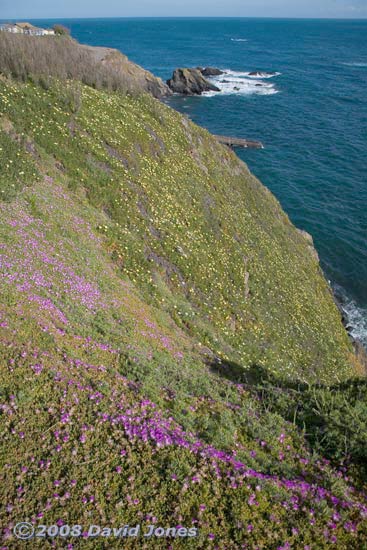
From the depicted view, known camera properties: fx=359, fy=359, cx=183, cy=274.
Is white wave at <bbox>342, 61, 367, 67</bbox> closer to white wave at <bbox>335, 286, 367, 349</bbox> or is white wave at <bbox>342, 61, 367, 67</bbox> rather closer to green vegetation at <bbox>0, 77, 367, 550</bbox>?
white wave at <bbox>335, 286, 367, 349</bbox>

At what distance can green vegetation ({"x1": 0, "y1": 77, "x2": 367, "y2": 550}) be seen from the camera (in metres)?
7.37

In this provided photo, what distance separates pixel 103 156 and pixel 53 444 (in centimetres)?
1832

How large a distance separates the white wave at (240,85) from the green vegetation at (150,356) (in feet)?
307

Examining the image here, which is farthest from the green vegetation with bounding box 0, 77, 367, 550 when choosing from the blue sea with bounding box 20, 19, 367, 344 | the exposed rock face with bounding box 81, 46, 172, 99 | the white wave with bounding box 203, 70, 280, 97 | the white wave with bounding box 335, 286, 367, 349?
the white wave with bounding box 203, 70, 280, 97

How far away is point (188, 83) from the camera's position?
350 ft

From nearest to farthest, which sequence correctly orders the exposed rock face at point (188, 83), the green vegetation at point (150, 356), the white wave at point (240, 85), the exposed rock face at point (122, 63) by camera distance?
the green vegetation at point (150, 356) < the exposed rock face at point (122, 63) < the exposed rock face at point (188, 83) < the white wave at point (240, 85)

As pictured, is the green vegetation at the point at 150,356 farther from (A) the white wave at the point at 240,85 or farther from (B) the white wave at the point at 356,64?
(B) the white wave at the point at 356,64

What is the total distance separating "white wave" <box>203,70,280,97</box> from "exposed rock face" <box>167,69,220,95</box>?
2734 mm

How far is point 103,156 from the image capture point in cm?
2223

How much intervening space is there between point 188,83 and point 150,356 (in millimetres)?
111375

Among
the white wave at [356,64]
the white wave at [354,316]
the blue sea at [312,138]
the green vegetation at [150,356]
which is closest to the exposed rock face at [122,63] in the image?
the blue sea at [312,138]

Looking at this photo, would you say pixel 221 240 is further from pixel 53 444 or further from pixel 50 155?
pixel 53 444

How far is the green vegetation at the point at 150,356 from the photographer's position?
7.37 m

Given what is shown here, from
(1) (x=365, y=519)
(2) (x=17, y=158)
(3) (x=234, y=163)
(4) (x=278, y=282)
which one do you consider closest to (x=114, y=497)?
(1) (x=365, y=519)
